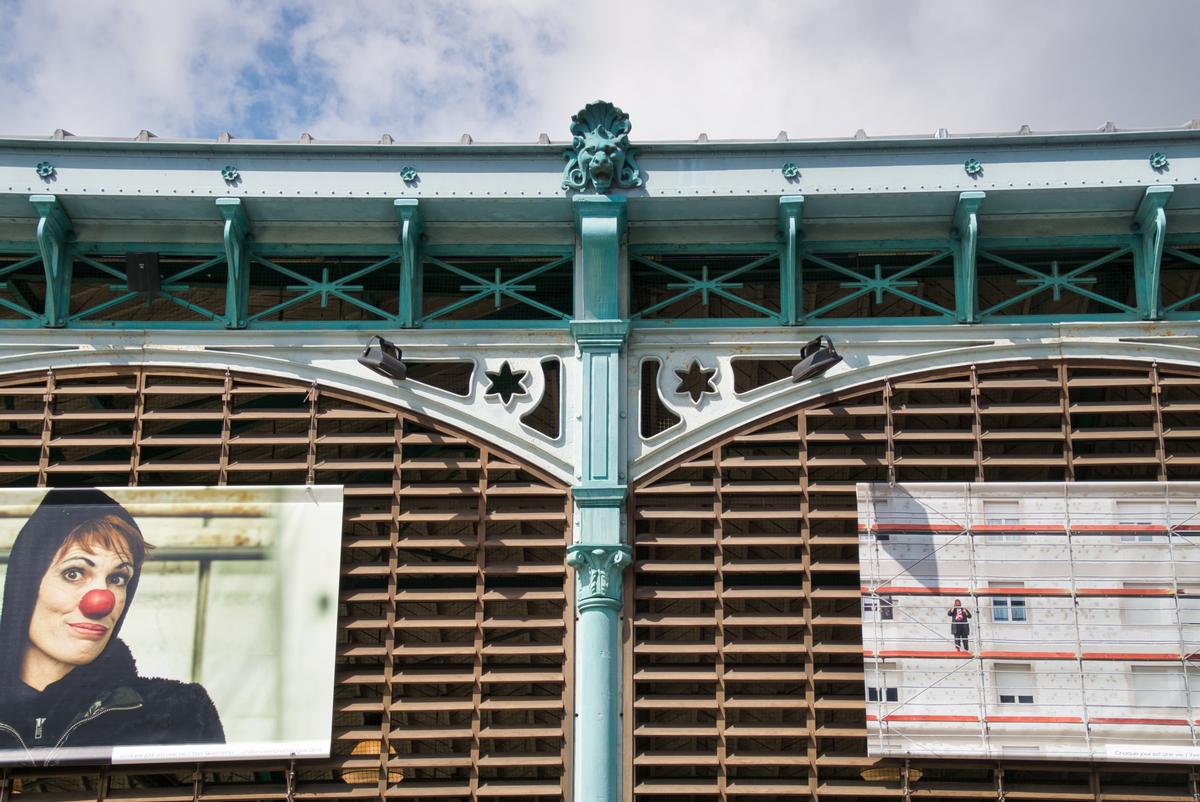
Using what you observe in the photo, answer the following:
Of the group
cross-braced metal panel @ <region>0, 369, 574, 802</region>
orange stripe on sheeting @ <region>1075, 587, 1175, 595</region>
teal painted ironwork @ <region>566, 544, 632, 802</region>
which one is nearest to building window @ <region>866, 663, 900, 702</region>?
orange stripe on sheeting @ <region>1075, 587, 1175, 595</region>

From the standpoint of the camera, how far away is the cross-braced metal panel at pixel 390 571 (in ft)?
55.9

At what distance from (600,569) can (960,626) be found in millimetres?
4359

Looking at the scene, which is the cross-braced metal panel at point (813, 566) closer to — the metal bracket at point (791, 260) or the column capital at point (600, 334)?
the metal bracket at point (791, 260)

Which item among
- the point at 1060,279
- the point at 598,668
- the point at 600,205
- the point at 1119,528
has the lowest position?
the point at 598,668

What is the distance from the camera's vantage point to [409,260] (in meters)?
18.7

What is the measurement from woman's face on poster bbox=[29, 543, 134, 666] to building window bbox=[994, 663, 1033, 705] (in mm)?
10544

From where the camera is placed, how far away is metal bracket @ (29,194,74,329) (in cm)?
1847

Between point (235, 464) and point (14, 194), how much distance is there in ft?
14.9

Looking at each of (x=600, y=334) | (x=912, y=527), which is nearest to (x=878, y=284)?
(x=912, y=527)

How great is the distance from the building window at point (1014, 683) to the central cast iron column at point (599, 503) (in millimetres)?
4517

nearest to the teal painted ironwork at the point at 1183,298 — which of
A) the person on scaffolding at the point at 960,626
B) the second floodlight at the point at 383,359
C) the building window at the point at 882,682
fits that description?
the person on scaffolding at the point at 960,626

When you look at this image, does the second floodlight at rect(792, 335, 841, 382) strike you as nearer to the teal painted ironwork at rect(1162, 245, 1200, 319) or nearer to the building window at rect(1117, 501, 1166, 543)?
the building window at rect(1117, 501, 1166, 543)

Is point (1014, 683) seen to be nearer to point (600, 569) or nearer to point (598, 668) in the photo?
point (598, 668)

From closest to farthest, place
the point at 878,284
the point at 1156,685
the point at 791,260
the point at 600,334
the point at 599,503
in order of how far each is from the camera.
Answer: the point at 1156,685 < the point at 599,503 < the point at 600,334 < the point at 791,260 < the point at 878,284
